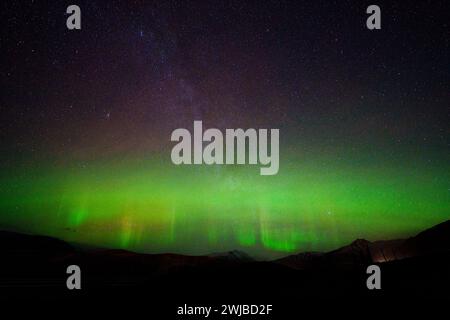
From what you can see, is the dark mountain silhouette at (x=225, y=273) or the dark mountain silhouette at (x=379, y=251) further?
the dark mountain silhouette at (x=379, y=251)

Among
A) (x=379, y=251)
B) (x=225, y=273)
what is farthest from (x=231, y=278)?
(x=379, y=251)

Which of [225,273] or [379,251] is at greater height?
[379,251]

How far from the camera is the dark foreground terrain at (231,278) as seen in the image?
195 inches

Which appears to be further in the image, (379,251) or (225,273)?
(379,251)

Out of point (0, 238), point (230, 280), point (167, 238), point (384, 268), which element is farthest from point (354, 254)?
point (0, 238)

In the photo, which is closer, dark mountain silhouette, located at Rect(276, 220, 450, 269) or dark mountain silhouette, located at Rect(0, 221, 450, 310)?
dark mountain silhouette, located at Rect(0, 221, 450, 310)

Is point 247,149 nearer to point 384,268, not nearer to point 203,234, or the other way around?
point 203,234

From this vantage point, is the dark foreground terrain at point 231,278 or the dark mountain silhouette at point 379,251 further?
the dark mountain silhouette at point 379,251

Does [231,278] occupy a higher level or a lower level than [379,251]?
lower

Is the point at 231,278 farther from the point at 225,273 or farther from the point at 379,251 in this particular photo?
the point at 379,251

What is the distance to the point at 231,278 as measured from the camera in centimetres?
529

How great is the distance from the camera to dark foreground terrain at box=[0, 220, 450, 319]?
4.96 meters
